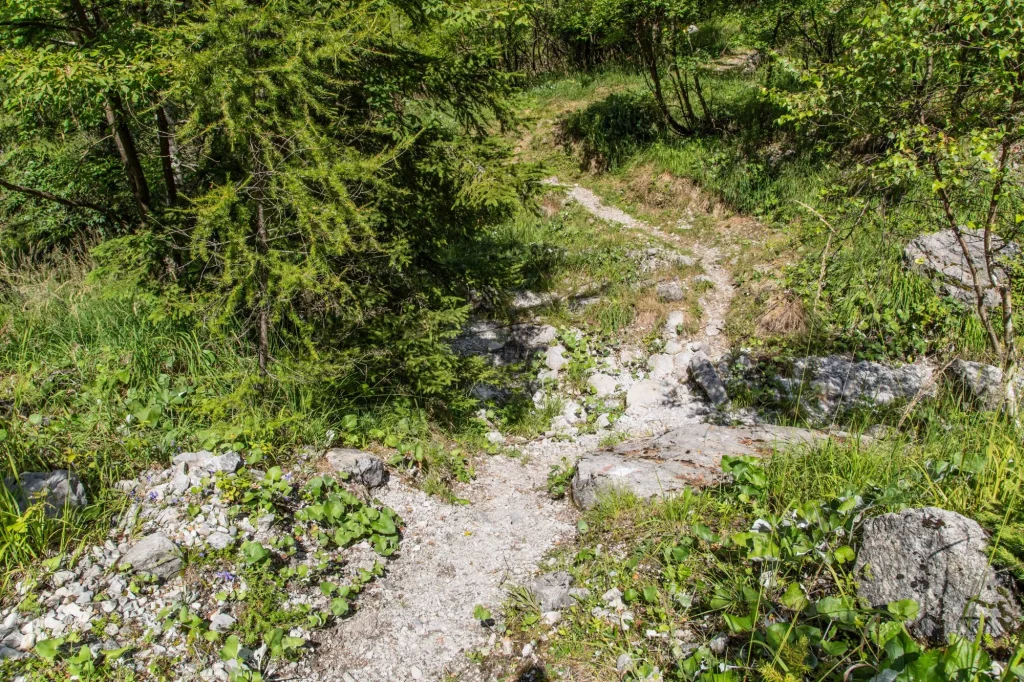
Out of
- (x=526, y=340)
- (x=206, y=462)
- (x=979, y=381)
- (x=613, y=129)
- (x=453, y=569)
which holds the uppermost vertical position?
(x=613, y=129)

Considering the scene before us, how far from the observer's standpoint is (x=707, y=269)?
10.1 m

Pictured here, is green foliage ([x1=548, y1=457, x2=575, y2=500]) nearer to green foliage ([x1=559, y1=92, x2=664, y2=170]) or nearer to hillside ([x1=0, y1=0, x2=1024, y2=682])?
hillside ([x1=0, y1=0, x2=1024, y2=682])

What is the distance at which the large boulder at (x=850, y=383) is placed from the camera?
6.46 metres

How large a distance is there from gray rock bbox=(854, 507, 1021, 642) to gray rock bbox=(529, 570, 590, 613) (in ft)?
5.22

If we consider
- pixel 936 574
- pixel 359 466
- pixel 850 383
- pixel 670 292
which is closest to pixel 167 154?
pixel 359 466

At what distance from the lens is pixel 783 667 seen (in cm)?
254

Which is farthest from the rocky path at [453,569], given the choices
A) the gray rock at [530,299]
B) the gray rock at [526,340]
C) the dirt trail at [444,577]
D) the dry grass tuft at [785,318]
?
the gray rock at [530,299]

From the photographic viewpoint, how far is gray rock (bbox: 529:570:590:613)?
3.74 metres

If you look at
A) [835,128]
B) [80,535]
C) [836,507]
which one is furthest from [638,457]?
[835,128]

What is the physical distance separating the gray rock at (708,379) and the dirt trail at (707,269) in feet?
2.22

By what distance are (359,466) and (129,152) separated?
411 centimetres

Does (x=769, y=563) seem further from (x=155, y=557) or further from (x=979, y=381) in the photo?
(x=155, y=557)

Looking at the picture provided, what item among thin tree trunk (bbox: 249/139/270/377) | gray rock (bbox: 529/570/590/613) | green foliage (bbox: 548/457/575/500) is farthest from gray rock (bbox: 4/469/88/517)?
green foliage (bbox: 548/457/575/500)

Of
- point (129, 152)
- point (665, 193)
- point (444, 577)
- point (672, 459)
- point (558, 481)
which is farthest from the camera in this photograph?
point (665, 193)
